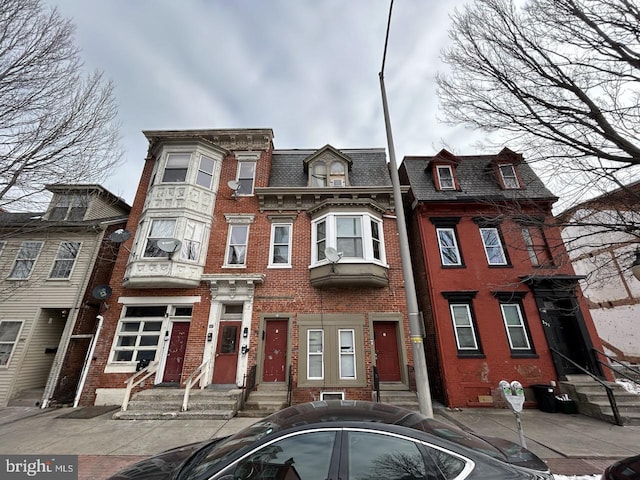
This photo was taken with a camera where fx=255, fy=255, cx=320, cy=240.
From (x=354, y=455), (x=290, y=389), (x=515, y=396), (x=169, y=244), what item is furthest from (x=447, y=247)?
(x=169, y=244)

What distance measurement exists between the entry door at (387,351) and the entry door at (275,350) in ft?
11.0

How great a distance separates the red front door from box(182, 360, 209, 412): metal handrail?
0.83 m

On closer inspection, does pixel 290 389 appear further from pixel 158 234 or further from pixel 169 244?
pixel 158 234

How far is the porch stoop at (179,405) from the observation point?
711 cm

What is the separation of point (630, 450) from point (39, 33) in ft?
54.3

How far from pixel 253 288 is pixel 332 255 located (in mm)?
3338

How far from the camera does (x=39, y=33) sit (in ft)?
21.2

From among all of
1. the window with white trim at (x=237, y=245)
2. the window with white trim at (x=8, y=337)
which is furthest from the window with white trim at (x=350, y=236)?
the window with white trim at (x=8, y=337)

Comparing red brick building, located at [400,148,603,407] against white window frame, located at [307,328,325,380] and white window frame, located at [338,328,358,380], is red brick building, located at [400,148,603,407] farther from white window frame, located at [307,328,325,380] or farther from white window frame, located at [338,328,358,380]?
white window frame, located at [307,328,325,380]

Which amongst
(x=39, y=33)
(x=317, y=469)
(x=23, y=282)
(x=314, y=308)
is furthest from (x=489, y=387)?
(x=23, y=282)

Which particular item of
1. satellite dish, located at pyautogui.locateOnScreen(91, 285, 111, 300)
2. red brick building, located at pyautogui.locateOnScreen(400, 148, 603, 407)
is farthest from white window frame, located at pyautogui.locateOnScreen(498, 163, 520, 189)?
satellite dish, located at pyautogui.locateOnScreen(91, 285, 111, 300)

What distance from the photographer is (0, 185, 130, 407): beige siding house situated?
9.33 m

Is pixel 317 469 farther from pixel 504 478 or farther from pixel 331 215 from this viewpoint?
pixel 331 215

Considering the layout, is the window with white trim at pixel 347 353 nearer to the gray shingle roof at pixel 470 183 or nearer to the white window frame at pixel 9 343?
the gray shingle roof at pixel 470 183
